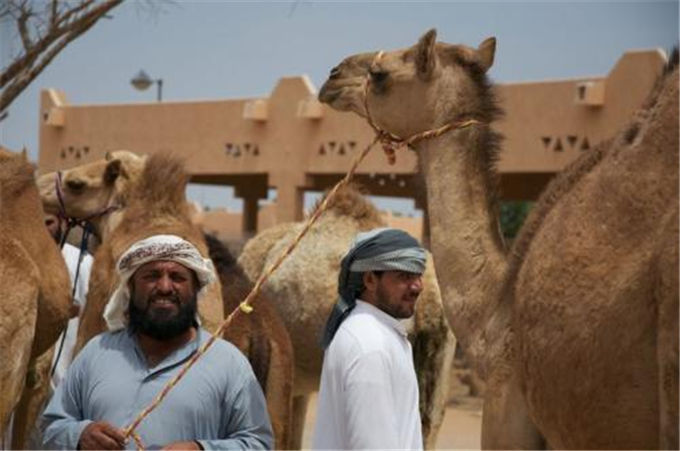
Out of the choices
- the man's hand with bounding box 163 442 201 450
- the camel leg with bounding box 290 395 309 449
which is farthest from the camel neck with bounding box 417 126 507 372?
the camel leg with bounding box 290 395 309 449

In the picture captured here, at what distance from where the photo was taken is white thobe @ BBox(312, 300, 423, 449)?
3.92 meters

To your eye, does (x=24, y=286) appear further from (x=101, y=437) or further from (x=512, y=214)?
(x=512, y=214)

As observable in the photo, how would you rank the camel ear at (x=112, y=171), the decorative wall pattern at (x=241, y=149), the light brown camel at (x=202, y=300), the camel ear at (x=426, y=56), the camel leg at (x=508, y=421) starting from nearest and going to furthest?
the camel leg at (x=508, y=421)
the camel ear at (x=426, y=56)
the light brown camel at (x=202, y=300)
the camel ear at (x=112, y=171)
the decorative wall pattern at (x=241, y=149)

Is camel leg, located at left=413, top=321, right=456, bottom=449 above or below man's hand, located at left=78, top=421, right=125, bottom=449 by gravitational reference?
below

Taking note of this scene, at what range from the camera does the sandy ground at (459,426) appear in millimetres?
12641

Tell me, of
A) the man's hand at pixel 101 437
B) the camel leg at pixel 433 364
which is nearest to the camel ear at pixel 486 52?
the man's hand at pixel 101 437

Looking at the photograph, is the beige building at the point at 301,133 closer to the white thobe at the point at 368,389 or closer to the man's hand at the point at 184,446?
the white thobe at the point at 368,389

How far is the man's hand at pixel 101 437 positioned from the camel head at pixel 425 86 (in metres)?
2.44

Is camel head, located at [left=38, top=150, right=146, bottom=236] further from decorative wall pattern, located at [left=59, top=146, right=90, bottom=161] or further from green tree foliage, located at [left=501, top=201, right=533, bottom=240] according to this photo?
green tree foliage, located at [left=501, top=201, right=533, bottom=240]

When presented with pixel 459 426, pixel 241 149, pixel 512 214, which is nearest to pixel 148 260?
pixel 459 426

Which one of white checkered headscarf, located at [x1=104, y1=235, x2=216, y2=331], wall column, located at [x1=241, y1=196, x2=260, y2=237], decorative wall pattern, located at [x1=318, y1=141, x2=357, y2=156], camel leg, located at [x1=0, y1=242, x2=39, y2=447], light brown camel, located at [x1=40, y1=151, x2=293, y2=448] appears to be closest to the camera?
white checkered headscarf, located at [x1=104, y1=235, x2=216, y2=331]

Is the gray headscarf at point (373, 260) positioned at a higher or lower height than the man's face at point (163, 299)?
higher

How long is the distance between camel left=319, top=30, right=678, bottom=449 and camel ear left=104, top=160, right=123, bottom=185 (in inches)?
90.4

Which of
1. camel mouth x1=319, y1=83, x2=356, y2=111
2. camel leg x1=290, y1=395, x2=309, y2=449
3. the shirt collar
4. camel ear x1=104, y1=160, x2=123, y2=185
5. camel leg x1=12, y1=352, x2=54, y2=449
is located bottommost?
camel leg x1=290, y1=395, x2=309, y2=449
